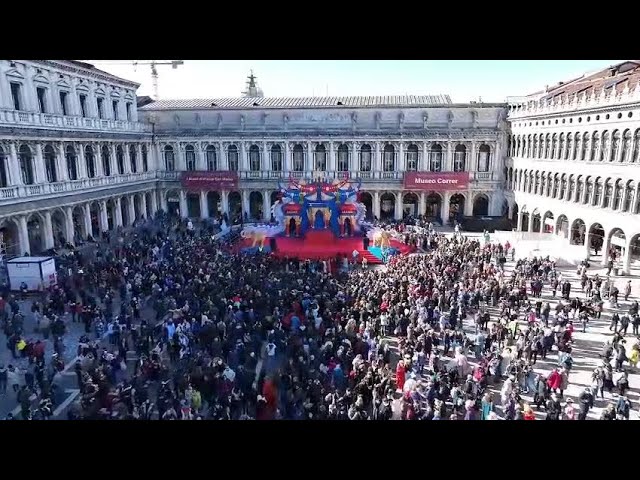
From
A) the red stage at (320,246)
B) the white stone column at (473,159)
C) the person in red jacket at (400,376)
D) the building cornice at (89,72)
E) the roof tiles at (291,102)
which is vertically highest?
the building cornice at (89,72)

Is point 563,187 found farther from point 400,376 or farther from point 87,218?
point 87,218

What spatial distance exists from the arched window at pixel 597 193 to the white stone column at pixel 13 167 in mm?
34041

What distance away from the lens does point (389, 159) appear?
139 ft

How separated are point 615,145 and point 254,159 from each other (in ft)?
93.7

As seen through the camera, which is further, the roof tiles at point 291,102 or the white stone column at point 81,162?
the roof tiles at point 291,102

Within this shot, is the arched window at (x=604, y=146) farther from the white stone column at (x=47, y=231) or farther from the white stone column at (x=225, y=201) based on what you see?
the white stone column at (x=47, y=231)

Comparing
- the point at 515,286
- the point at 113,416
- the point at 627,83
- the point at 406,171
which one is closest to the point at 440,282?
A: the point at 515,286

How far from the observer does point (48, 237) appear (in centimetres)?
2958

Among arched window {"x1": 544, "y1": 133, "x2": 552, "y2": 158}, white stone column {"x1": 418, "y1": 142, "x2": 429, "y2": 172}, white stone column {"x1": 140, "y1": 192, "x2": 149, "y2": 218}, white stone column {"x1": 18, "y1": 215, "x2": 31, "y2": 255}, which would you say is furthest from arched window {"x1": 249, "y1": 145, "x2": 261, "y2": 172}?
arched window {"x1": 544, "y1": 133, "x2": 552, "y2": 158}

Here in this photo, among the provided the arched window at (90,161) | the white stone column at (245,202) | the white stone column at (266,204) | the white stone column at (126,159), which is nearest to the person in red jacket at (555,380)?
the arched window at (90,161)

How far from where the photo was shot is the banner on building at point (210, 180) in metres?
42.3
